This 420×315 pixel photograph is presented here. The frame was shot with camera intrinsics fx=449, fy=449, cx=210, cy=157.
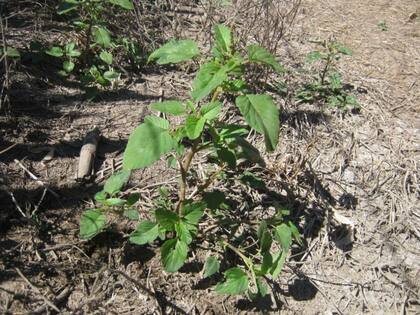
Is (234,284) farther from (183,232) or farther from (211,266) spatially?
(183,232)

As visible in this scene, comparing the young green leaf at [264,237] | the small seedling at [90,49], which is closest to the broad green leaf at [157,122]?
the young green leaf at [264,237]

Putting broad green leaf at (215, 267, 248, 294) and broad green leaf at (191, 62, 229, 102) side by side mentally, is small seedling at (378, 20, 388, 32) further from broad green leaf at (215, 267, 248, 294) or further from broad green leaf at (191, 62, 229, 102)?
broad green leaf at (215, 267, 248, 294)

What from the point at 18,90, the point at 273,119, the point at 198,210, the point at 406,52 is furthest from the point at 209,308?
the point at 406,52

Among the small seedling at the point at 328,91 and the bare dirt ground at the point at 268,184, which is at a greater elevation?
the small seedling at the point at 328,91

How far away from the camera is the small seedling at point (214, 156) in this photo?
1557 mm

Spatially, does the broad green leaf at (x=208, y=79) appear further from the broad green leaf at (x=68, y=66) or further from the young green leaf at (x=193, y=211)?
the broad green leaf at (x=68, y=66)

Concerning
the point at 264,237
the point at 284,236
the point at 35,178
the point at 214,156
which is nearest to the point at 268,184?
the point at 214,156

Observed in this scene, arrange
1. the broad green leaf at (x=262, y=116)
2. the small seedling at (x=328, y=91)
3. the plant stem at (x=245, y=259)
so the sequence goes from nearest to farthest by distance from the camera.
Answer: the broad green leaf at (x=262, y=116) < the plant stem at (x=245, y=259) < the small seedling at (x=328, y=91)

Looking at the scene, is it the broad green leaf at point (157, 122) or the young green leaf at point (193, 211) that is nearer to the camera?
the broad green leaf at point (157, 122)

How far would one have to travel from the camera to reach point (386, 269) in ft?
7.52

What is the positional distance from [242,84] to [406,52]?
2.50m

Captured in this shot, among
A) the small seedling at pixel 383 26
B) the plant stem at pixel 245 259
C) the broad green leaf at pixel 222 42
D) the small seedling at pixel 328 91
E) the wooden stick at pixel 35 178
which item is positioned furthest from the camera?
the small seedling at pixel 383 26

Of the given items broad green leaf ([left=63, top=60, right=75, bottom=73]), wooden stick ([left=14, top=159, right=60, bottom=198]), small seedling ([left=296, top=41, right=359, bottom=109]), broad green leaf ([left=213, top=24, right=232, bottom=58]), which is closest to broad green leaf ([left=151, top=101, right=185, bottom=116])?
broad green leaf ([left=213, top=24, right=232, bottom=58])

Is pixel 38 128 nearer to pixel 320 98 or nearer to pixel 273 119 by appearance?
pixel 273 119
